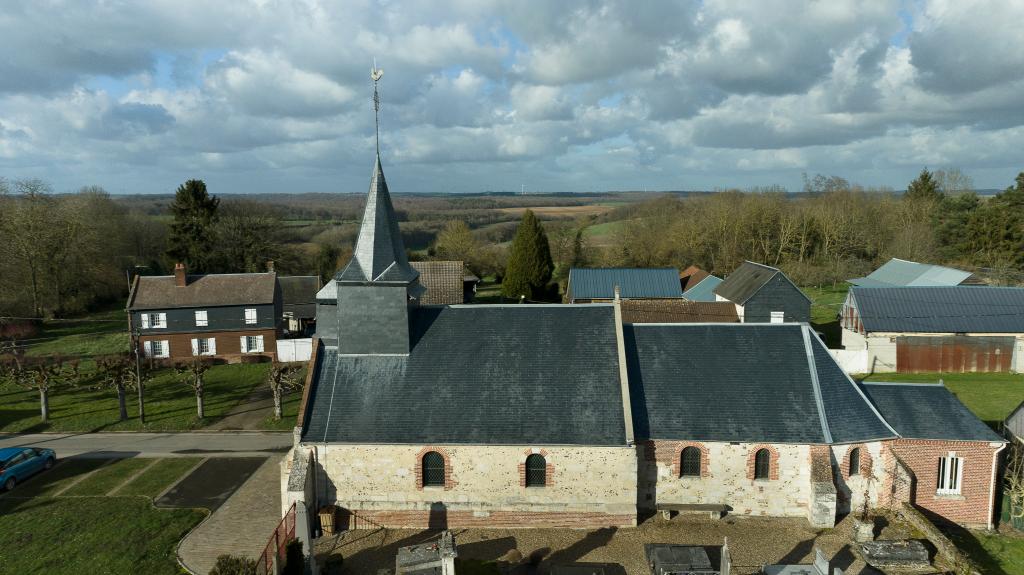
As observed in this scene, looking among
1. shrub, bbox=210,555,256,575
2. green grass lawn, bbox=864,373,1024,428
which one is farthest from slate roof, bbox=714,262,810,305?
shrub, bbox=210,555,256,575

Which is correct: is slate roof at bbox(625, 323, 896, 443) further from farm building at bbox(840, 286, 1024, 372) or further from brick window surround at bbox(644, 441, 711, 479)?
farm building at bbox(840, 286, 1024, 372)

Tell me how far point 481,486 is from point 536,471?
201 centimetres

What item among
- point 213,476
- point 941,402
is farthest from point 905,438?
point 213,476

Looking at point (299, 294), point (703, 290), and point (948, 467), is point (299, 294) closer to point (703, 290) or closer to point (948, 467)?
point (703, 290)

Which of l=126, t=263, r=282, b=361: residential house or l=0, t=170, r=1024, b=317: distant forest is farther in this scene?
l=0, t=170, r=1024, b=317: distant forest

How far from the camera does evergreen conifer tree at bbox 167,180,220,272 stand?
68625mm

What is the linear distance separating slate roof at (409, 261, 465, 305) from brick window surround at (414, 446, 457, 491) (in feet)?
113

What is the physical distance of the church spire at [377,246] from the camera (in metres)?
23.3

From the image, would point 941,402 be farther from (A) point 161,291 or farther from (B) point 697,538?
(A) point 161,291

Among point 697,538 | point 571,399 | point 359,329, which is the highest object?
point 359,329

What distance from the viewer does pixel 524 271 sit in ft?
214

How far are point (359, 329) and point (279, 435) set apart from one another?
38.3 ft

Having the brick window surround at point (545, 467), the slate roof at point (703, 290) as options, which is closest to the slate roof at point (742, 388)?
the brick window surround at point (545, 467)

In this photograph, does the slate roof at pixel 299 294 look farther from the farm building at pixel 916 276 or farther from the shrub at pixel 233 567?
the farm building at pixel 916 276
